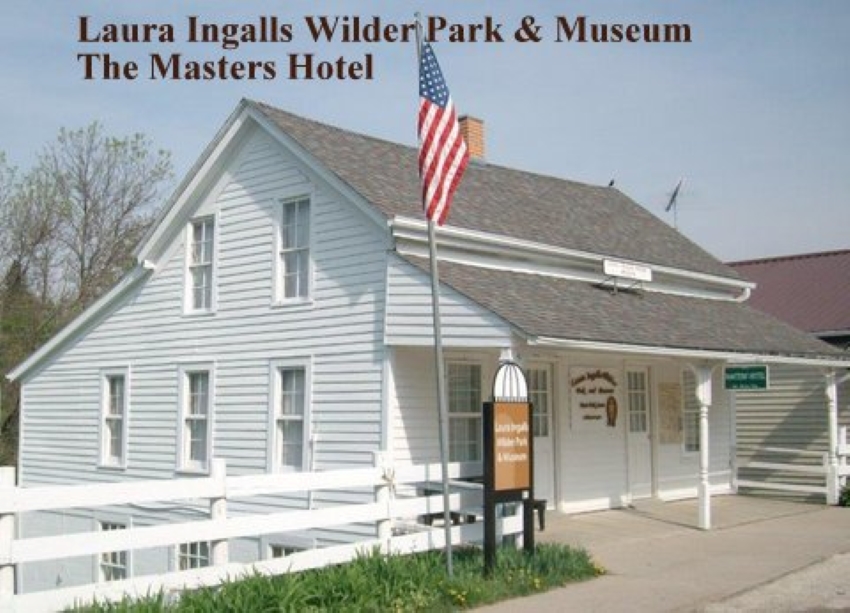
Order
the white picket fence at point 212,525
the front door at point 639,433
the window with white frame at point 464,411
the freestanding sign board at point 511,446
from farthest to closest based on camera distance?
the front door at point 639,433, the window with white frame at point 464,411, the freestanding sign board at point 511,446, the white picket fence at point 212,525

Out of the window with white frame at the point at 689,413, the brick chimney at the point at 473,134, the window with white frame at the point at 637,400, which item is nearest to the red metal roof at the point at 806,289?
the window with white frame at the point at 689,413

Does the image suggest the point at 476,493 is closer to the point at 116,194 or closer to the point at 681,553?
the point at 681,553

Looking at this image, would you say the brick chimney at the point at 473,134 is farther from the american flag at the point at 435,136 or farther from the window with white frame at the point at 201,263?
the american flag at the point at 435,136

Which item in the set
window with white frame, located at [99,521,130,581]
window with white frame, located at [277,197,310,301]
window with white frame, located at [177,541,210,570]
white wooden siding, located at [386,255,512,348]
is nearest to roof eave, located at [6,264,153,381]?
window with white frame, located at [277,197,310,301]

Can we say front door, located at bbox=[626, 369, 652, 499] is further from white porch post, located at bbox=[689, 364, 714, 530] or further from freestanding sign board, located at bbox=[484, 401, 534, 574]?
freestanding sign board, located at bbox=[484, 401, 534, 574]

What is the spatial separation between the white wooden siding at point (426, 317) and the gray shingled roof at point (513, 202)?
100 centimetres

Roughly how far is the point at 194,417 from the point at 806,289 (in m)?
16.6

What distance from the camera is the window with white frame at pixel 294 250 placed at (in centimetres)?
1548

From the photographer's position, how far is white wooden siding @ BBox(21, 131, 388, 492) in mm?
14266

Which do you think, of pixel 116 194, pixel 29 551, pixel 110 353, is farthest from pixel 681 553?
pixel 116 194

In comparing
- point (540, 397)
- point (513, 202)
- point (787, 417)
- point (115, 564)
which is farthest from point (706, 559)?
point (787, 417)

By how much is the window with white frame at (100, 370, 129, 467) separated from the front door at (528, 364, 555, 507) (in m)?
8.25

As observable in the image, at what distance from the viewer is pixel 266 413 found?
15.6 meters

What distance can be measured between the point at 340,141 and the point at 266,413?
15.7 feet
